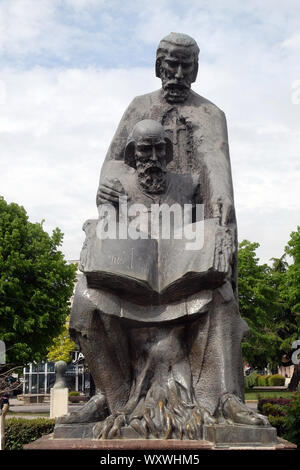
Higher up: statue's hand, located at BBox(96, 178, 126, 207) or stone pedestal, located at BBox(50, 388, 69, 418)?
statue's hand, located at BBox(96, 178, 126, 207)

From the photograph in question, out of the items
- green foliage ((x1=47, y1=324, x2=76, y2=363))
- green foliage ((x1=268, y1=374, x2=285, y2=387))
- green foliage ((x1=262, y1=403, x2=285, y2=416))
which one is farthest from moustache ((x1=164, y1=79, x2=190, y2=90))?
green foliage ((x1=268, y1=374, x2=285, y2=387))

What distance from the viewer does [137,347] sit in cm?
432

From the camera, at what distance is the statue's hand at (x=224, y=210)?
15.4 feet

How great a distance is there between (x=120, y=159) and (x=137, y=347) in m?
1.99

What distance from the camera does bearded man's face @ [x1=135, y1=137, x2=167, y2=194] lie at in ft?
15.2

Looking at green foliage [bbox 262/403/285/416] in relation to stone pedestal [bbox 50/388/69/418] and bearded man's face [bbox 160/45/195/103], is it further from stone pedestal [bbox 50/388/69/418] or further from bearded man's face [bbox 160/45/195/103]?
bearded man's face [bbox 160/45/195/103]

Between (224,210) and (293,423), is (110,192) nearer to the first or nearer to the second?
(224,210)

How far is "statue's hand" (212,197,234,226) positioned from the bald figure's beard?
0.49 m

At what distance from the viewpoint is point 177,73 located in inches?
212

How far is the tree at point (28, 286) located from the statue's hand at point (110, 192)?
18.3 m

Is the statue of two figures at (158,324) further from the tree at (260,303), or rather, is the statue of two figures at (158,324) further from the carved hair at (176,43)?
the tree at (260,303)

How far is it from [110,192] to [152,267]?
0.95m

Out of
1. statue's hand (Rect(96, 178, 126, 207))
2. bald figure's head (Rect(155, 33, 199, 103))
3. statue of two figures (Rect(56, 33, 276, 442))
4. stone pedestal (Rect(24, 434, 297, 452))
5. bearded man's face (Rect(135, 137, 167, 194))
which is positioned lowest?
stone pedestal (Rect(24, 434, 297, 452))

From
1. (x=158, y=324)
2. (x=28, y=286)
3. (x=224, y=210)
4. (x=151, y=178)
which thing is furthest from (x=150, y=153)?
(x=28, y=286)
